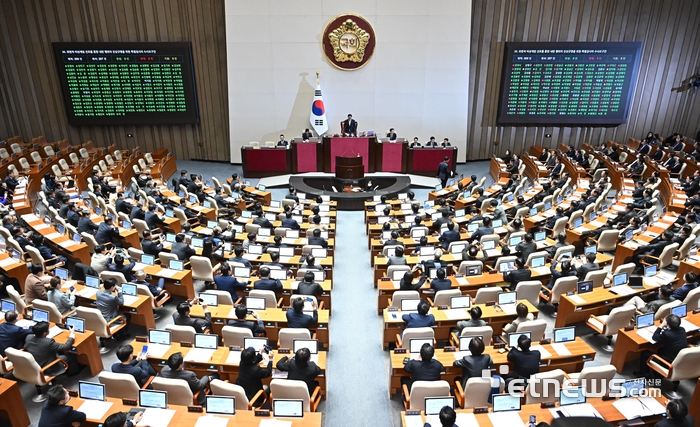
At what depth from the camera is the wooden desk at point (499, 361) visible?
19.5 feet

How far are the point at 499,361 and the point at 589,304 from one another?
2.46m

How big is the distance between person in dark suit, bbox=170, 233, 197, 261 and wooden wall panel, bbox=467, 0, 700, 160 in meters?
14.1

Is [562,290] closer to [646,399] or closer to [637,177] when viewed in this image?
[646,399]

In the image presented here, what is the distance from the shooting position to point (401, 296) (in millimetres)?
7375

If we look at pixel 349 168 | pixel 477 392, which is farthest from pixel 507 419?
pixel 349 168

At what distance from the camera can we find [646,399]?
5082 mm

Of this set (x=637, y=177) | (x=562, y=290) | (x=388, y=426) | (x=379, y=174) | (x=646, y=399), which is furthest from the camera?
(x=379, y=174)

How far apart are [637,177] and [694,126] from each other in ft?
24.2

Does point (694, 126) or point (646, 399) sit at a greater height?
point (694, 126)

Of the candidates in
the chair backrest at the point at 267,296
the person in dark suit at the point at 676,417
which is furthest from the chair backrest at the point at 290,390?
the person in dark suit at the point at 676,417

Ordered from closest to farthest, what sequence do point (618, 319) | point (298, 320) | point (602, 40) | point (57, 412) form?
point (57, 412), point (298, 320), point (618, 319), point (602, 40)

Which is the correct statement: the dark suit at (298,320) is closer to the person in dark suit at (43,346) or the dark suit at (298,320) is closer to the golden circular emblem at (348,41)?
the person in dark suit at (43,346)

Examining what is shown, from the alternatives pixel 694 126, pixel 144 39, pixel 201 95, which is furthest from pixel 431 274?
pixel 694 126

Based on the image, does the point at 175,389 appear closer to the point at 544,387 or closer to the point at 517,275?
the point at 544,387
